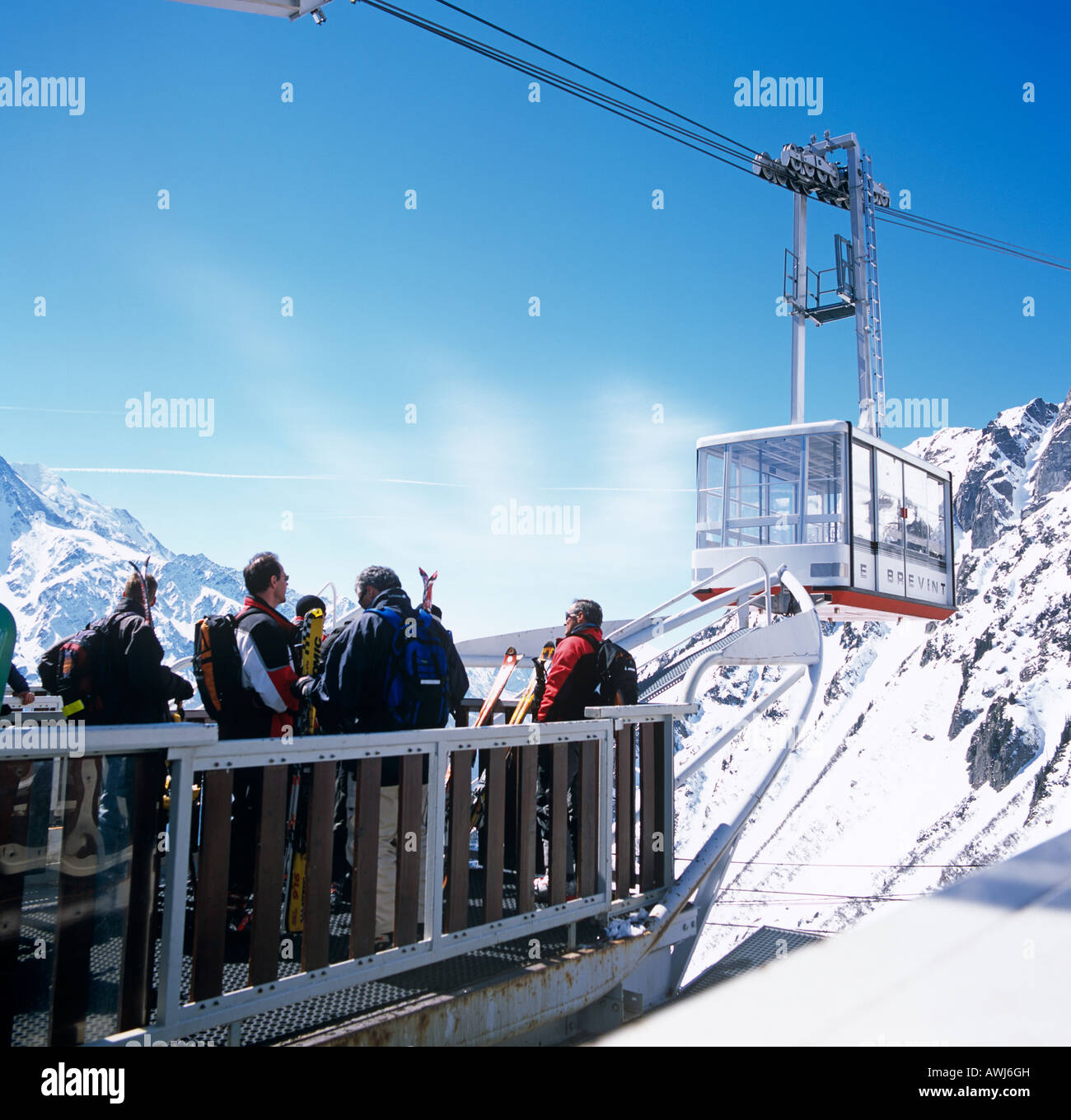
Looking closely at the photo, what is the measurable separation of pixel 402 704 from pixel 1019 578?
163m

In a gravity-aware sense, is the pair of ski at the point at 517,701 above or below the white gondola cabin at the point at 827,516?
below

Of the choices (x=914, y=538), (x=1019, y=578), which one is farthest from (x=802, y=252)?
(x=1019, y=578)

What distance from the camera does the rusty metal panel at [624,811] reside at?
14.2 ft

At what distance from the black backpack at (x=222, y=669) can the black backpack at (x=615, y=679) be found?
6.39ft

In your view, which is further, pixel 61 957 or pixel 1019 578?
pixel 1019 578

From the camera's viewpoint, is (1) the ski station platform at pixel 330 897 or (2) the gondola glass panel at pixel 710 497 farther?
(2) the gondola glass panel at pixel 710 497

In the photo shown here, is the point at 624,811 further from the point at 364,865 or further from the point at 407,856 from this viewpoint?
the point at 364,865

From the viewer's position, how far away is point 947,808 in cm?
10744

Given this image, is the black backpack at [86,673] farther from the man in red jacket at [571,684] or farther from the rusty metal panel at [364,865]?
the man in red jacket at [571,684]

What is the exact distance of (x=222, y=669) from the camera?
3.95 meters

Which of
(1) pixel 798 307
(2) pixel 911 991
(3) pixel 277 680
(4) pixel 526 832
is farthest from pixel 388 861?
(1) pixel 798 307

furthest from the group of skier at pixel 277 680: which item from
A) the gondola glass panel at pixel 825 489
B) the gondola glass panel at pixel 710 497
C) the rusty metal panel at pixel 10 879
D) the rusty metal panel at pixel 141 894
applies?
the gondola glass panel at pixel 710 497

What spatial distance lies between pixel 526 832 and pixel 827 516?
9.65 m

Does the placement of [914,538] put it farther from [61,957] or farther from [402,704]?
[61,957]
